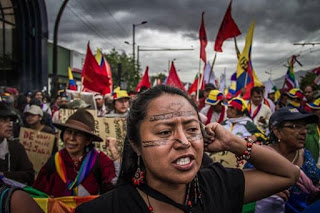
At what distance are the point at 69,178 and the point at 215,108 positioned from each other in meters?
3.87

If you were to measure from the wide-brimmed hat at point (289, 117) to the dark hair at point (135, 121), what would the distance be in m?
1.57

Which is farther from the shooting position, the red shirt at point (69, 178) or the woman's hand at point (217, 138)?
the red shirt at point (69, 178)

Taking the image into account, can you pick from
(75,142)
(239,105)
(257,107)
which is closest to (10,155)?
(75,142)

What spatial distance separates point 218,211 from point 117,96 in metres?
4.91

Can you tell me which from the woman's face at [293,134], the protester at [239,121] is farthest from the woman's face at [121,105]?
the woman's face at [293,134]

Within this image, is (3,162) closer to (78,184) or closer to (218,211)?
(78,184)

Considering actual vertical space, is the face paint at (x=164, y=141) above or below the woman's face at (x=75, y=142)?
above

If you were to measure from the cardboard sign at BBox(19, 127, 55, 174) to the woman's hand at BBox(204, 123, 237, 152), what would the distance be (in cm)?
371

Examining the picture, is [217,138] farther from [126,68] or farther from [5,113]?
[126,68]

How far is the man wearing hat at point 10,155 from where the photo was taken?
347 cm

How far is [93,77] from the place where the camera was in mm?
9250

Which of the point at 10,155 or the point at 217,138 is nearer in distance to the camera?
the point at 217,138

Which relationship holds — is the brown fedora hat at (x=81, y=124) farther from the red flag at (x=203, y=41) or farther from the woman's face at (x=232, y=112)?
the red flag at (x=203, y=41)

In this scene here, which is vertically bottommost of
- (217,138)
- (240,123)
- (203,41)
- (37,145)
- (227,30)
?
(37,145)
